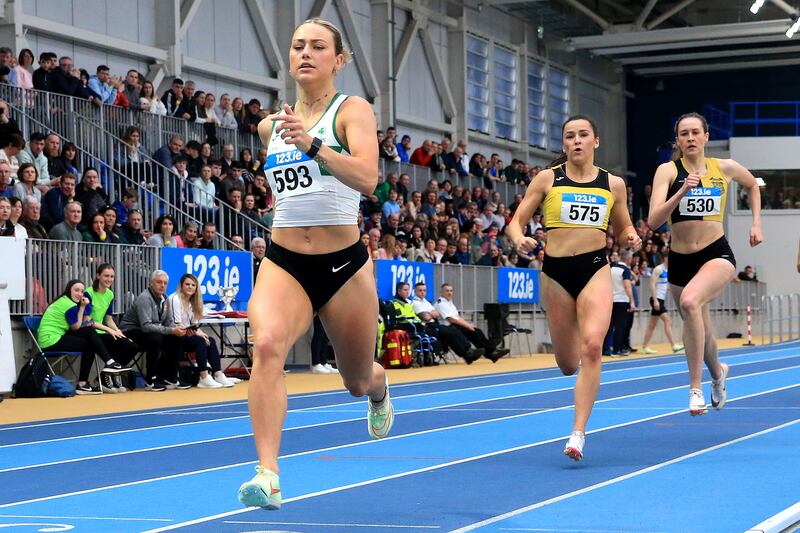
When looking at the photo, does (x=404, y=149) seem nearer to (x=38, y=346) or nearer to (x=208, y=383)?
(x=208, y=383)

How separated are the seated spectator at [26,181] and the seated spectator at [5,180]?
97 millimetres

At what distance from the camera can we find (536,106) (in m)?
39.8

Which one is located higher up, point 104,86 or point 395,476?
point 104,86

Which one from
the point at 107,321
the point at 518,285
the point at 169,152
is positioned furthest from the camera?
the point at 518,285

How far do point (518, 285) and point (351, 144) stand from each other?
21410 millimetres

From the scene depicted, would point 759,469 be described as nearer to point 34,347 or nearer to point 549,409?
point 549,409

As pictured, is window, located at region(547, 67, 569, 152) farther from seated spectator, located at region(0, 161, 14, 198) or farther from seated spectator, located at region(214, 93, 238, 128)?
seated spectator, located at region(0, 161, 14, 198)

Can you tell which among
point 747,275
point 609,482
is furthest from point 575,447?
point 747,275

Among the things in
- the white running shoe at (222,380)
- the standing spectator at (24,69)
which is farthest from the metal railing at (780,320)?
the standing spectator at (24,69)

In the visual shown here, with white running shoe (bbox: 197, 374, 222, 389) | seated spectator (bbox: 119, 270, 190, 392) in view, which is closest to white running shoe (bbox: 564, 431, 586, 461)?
seated spectator (bbox: 119, 270, 190, 392)

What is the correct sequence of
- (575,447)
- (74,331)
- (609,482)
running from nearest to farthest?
(609,482) < (575,447) < (74,331)

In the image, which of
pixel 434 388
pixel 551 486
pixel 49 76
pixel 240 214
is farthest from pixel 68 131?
pixel 551 486

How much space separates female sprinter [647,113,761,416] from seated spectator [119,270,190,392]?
745cm

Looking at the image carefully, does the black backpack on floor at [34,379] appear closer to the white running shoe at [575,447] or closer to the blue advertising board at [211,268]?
the blue advertising board at [211,268]
